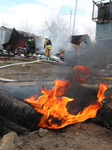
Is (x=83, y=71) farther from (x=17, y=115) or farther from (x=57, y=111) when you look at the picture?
(x=17, y=115)

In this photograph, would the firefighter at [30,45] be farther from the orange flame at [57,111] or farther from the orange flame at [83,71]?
the orange flame at [57,111]

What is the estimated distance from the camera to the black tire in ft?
8.11

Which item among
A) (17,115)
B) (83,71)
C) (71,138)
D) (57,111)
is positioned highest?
(83,71)

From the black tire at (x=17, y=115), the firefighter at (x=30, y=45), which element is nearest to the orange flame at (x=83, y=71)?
the black tire at (x=17, y=115)

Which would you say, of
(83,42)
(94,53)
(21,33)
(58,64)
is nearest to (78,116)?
(94,53)

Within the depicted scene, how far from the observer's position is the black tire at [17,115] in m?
2.47

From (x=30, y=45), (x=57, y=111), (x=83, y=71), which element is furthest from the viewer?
(x=30, y=45)

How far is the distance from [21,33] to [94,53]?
1180 centimetres

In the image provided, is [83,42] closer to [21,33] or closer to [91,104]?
[91,104]

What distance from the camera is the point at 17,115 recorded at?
2.64m

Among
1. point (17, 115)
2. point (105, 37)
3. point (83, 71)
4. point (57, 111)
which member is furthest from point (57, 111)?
point (105, 37)

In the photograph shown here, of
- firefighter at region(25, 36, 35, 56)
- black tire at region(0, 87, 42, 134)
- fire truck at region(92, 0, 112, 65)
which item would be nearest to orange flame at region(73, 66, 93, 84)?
fire truck at region(92, 0, 112, 65)

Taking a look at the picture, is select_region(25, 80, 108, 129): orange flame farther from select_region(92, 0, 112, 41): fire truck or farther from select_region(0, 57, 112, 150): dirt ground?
select_region(92, 0, 112, 41): fire truck

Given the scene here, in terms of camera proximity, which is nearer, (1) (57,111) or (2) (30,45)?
(1) (57,111)
